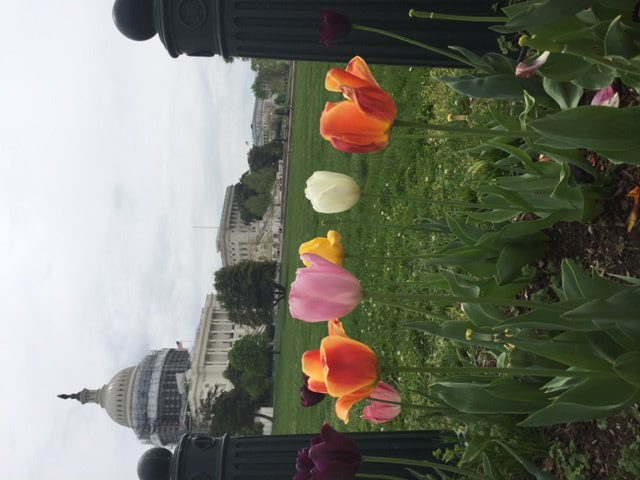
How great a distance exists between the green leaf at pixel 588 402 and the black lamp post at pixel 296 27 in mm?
3458

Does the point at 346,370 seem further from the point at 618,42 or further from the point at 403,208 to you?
the point at 403,208

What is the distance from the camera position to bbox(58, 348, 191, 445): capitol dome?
7981cm

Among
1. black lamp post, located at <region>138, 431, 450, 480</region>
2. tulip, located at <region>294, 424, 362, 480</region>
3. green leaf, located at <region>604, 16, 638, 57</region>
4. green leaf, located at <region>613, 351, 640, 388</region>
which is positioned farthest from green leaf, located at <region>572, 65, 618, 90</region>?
black lamp post, located at <region>138, 431, 450, 480</region>

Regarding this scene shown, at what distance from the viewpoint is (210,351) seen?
74250 millimetres

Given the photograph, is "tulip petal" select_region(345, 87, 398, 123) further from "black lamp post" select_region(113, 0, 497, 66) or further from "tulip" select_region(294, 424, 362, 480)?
"black lamp post" select_region(113, 0, 497, 66)

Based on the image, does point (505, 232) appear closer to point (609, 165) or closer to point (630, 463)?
point (609, 165)

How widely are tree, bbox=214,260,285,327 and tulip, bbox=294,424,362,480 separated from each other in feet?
96.0

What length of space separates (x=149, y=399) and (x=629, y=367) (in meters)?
86.1

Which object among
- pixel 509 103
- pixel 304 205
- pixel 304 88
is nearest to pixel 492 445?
pixel 509 103

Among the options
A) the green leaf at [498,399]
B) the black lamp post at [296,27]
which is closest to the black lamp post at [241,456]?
the green leaf at [498,399]

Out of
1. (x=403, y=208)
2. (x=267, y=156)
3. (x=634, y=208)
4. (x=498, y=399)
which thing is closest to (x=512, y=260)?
(x=634, y=208)

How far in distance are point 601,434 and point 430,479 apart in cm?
97

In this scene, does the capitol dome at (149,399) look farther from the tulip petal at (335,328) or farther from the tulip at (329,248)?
the tulip petal at (335,328)

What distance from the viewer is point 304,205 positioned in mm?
20891
